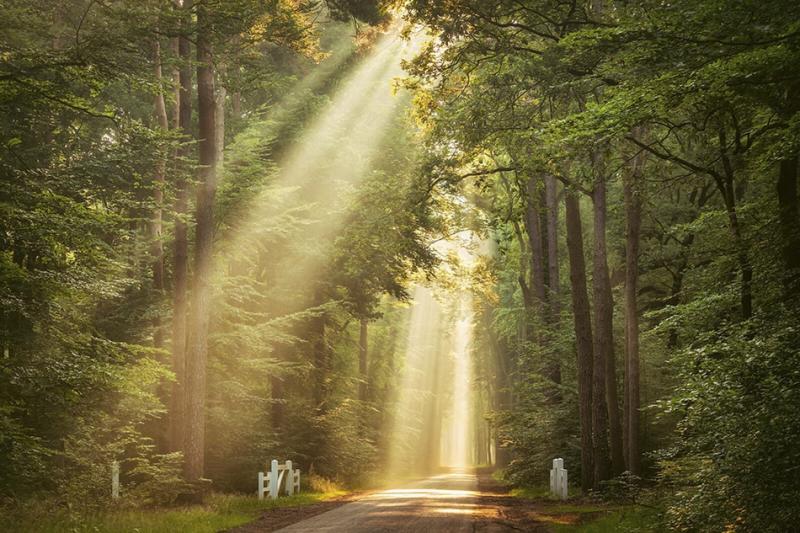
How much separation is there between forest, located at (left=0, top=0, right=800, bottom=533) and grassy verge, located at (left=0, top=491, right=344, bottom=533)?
0.11 metres

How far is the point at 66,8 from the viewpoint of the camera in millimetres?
20609

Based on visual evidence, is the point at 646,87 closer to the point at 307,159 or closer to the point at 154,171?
the point at 154,171

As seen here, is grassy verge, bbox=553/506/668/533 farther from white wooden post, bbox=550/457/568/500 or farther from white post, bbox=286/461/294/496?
white post, bbox=286/461/294/496

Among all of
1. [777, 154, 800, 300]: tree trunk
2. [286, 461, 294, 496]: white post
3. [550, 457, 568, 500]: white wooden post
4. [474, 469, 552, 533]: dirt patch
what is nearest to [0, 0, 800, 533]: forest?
[777, 154, 800, 300]: tree trunk

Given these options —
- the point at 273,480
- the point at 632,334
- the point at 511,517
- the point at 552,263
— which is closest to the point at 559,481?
the point at 632,334

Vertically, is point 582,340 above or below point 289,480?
above

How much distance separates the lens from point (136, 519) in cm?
1271

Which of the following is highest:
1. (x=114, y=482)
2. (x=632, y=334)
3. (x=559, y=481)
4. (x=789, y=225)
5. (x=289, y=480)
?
(x=789, y=225)

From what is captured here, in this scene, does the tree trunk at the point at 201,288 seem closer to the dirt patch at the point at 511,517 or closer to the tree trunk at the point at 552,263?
the dirt patch at the point at 511,517

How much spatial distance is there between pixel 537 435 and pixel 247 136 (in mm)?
13490

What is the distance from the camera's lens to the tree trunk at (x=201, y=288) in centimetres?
1688

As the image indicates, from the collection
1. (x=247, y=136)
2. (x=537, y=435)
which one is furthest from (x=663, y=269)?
(x=247, y=136)

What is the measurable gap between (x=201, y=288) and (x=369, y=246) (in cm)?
464

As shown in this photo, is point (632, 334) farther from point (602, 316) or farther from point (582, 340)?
point (582, 340)
